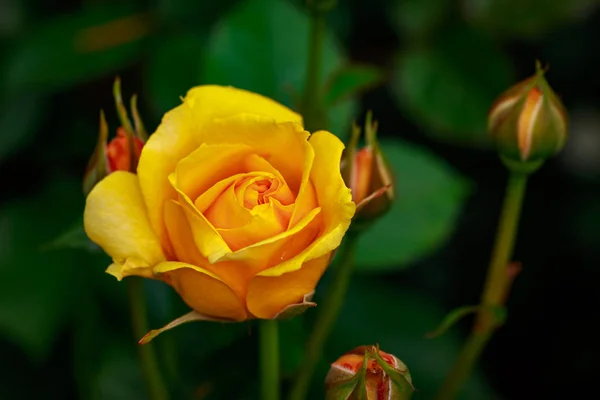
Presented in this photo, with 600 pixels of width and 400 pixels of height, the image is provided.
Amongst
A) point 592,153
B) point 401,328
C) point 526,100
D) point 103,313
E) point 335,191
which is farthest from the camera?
point 592,153

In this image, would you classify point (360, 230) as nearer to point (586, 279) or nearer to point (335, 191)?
point (335, 191)

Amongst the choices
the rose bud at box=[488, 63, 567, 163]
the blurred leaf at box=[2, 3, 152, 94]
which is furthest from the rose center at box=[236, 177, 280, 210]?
the blurred leaf at box=[2, 3, 152, 94]

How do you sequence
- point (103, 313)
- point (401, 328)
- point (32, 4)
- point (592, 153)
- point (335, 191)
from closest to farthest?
point (335, 191) → point (103, 313) → point (401, 328) → point (32, 4) → point (592, 153)

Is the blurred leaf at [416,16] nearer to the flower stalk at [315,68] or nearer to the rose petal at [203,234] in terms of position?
the flower stalk at [315,68]

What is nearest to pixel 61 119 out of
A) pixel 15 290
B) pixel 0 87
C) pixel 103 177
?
pixel 0 87

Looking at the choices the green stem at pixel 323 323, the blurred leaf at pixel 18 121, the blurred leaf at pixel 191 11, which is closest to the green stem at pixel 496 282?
the green stem at pixel 323 323

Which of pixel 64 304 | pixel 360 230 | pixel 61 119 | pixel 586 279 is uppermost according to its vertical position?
pixel 360 230

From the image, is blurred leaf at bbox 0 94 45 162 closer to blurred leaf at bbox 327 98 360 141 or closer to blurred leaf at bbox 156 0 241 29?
blurred leaf at bbox 156 0 241 29

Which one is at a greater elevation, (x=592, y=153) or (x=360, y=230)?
(x=360, y=230)
